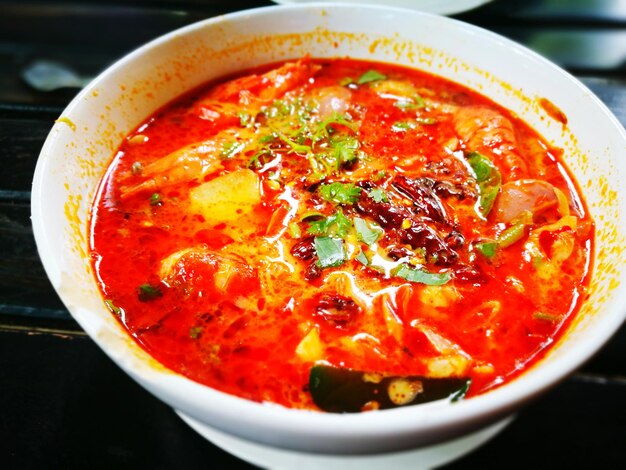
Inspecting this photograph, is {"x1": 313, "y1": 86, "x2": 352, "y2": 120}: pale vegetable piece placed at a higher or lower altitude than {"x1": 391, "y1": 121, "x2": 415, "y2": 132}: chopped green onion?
higher

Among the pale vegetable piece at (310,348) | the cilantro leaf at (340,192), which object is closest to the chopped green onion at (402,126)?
the cilantro leaf at (340,192)

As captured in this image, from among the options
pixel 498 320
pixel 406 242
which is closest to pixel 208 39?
pixel 406 242

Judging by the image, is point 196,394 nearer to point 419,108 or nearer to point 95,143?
point 95,143

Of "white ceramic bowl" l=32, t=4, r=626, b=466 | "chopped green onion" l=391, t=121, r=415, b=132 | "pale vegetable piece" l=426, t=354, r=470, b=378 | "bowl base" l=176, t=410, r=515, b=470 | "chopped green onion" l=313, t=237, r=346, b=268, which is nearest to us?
"white ceramic bowl" l=32, t=4, r=626, b=466

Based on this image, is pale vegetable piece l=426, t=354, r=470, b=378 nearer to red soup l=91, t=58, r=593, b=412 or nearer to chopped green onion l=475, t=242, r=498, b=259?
red soup l=91, t=58, r=593, b=412

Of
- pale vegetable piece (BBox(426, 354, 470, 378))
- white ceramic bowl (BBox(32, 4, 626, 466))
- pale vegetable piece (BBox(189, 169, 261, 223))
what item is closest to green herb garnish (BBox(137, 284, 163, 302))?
white ceramic bowl (BBox(32, 4, 626, 466))

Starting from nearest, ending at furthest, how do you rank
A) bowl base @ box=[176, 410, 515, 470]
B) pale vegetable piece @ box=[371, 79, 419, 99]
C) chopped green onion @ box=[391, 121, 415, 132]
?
bowl base @ box=[176, 410, 515, 470]
chopped green onion @ box=[391, 121, 415, 132]
pale vegetable piece @ box=[371, 79, 419, 99]

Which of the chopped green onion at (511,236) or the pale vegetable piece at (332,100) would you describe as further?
the pale vegetable piece at (332,100)

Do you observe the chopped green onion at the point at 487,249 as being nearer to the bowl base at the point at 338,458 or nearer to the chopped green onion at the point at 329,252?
the chopped green onion at the point at 329,252
